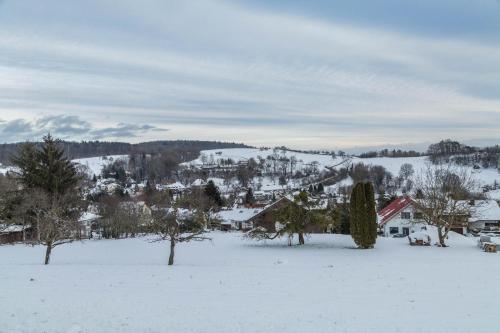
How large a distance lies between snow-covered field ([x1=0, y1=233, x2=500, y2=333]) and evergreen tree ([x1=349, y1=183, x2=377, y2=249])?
12155 millimetres

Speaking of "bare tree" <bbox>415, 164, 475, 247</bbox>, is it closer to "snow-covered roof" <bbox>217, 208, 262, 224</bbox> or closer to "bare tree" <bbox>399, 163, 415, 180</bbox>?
"snow-covered roof" <bbox>217, 208, 262, 224</bbox>

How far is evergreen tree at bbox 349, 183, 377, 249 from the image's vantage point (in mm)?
34562

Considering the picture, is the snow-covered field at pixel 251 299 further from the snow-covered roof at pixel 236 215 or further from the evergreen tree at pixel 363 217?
the snow-covered roof at pixel 236 215

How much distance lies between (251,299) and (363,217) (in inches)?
897

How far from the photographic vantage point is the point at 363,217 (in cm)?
3462

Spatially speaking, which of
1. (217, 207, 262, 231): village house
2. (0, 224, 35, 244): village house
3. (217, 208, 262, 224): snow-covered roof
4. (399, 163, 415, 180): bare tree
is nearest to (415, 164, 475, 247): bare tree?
(0, 224, 35, 244): village house

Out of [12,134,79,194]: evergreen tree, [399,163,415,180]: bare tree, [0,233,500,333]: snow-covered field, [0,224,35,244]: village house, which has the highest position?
[399,163,415,180]: bare tree

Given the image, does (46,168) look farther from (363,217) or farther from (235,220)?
(235,220)

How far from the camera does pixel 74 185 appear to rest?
4594 cm

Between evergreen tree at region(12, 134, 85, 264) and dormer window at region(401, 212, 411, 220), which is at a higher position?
evergreen tree at region(12, 134, 85, 264)

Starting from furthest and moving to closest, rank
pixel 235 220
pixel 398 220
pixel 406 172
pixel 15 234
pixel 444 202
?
pixel 406 172 < pixel 235 220 < pixel 398 220 < pixel 15 234 < pixel 444 202

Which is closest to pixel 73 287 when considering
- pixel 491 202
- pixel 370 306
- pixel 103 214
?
pixel 370 306

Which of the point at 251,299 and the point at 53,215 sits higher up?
the point at 53,215

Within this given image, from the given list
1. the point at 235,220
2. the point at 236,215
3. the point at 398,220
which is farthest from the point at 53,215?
the point at 236,215
